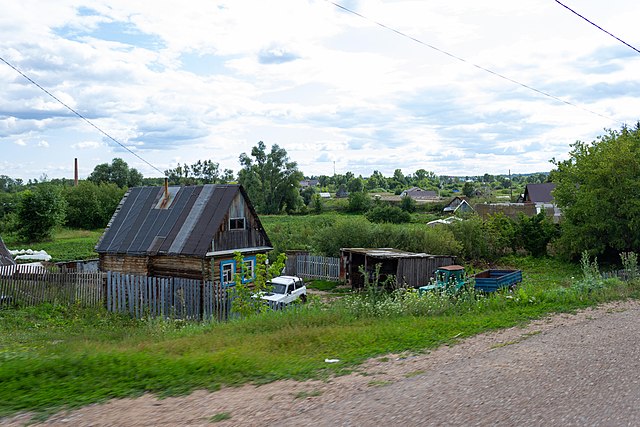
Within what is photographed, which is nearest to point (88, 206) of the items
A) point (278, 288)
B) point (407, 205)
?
point (407, 205)

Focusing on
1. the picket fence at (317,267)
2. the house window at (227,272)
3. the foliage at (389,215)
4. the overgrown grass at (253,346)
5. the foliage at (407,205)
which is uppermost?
the foliage at (407,205)

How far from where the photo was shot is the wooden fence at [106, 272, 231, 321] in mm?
17297

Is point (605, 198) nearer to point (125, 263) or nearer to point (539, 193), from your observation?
point (125, 263)

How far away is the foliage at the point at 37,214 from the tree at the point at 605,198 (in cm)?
4592

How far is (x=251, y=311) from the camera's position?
43.4 feet

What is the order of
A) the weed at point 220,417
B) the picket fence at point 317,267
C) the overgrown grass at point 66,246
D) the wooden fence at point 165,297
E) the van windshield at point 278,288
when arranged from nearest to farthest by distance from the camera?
1. the weed at point 220,417
2. the wooden fence at point 165,297
3. the van windshield at point 278,288
4. the picket fence at point 317,267
5. the overgrown grass at point 66,246

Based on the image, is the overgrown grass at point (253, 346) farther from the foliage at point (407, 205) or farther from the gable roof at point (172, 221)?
the foliage at point (407, 205)

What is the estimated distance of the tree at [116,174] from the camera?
88.2 m

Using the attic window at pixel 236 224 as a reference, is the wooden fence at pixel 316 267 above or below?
below

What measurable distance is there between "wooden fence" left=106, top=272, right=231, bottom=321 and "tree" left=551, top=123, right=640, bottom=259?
74.8 feet

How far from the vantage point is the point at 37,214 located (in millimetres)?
52281

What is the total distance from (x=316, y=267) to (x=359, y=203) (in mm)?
48337

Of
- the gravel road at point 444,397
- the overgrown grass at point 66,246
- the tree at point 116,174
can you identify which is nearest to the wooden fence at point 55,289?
the gravel road at point 444,397

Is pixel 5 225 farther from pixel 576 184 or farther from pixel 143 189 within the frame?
pixel 576 184
